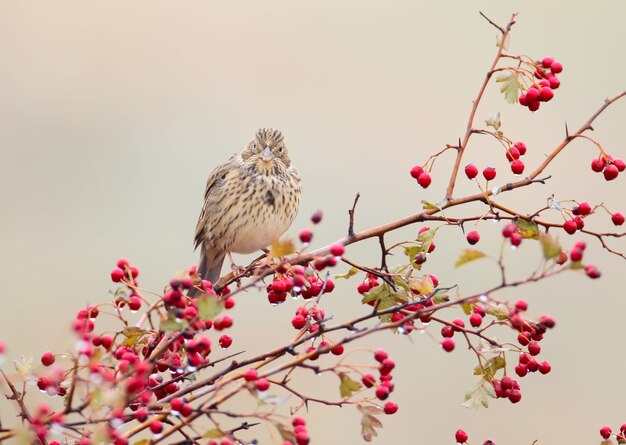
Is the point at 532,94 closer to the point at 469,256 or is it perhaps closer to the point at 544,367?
the point at 544,367

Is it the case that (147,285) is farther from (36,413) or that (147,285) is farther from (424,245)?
(36,413)

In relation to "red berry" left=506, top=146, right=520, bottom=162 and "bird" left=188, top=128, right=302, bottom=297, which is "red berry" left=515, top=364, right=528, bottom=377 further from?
"bird" left=188, top=128, right=302, bottom=297

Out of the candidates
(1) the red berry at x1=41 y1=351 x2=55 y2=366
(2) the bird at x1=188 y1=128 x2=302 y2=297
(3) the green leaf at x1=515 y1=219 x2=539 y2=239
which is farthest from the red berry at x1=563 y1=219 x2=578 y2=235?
(2) the bird at x1=188 y1=128 x2=302 y2=297

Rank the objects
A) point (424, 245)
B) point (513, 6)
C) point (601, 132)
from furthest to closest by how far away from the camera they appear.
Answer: point (513, 6) < point (601, 132) < point (424, 245)

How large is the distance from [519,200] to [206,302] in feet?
28.6

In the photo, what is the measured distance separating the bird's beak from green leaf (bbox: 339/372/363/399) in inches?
116

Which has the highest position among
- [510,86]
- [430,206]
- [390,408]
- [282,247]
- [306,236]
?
[510,86]

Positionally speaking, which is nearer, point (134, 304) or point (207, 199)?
point (134, 304)

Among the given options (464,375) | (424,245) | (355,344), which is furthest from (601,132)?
(424,245)

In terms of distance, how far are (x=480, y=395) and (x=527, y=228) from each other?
0.39m

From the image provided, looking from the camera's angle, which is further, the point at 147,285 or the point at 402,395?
the point at 147,285

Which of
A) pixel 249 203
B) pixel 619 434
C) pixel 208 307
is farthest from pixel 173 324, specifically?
pixel 249 203

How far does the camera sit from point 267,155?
4.79 meters

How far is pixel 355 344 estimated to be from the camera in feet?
23.8
